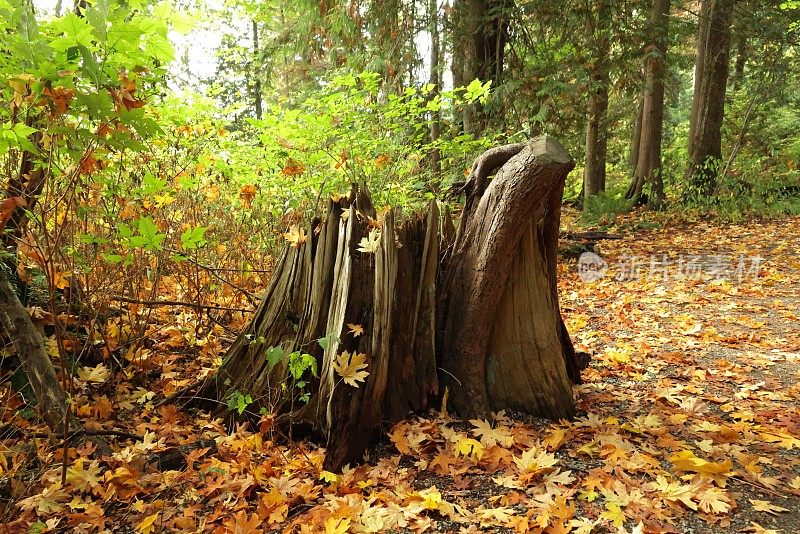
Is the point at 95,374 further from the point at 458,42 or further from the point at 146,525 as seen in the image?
the point at 458,42

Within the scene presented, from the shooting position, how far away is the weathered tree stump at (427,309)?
3232 mm

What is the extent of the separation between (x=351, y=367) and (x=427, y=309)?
2.61 ft

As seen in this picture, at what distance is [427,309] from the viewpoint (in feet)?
11.6

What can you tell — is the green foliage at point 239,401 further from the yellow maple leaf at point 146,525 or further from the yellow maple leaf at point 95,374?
the yellow maple leaf at point 95,374

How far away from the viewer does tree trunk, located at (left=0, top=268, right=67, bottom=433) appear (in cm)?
270

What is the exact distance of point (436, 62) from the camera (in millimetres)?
9508

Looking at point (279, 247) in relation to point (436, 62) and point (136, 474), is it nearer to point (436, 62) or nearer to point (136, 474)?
point (136, 474)

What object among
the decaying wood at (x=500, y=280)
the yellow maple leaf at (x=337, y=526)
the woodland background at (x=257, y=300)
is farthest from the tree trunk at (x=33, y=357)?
the decaying wood at (x=500, y=280)

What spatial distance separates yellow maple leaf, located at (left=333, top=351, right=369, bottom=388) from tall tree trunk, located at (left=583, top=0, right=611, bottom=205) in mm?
7396

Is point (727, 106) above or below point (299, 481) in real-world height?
above

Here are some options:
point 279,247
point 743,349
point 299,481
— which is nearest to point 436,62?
point 279,247

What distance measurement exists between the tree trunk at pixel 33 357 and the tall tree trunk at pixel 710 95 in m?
13.4

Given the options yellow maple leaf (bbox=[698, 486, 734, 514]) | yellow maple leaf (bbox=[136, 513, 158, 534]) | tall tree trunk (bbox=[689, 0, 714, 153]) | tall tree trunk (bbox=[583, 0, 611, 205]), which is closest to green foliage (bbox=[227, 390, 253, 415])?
yellow maple leaf (bbox=[136, 513, 158, 534])

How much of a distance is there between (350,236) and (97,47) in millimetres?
1702
